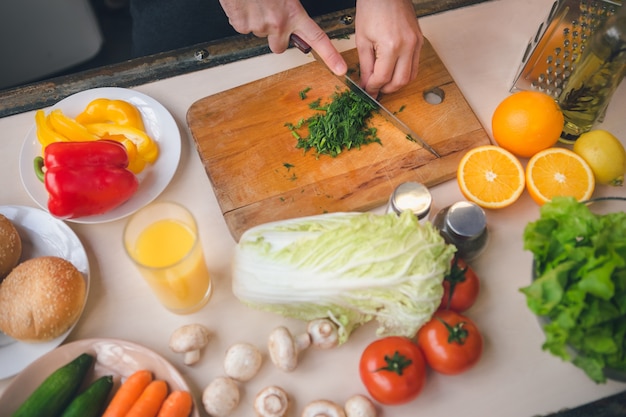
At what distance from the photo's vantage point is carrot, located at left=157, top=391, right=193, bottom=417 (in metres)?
1.15

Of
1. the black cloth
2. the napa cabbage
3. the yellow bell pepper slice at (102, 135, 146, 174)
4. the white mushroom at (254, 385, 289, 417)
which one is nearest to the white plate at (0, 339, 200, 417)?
the white mushroom at (254, 385, 289, 417)

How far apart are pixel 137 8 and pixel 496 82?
4.38ft

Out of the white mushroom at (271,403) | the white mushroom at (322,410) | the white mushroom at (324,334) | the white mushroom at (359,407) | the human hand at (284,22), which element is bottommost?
the white mushroom at (359,407)

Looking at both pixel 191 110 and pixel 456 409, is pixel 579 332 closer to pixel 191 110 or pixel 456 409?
pixel 456 409

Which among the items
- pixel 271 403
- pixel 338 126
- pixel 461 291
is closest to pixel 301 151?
pixel 338 126

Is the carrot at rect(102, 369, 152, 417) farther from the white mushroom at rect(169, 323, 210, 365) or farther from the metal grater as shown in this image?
the metal grater

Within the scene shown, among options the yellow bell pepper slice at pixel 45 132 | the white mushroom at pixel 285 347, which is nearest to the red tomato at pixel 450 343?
the white mushroom at pixel 285 347

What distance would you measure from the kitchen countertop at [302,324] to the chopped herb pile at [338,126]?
0.84 ft

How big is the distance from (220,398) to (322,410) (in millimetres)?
232

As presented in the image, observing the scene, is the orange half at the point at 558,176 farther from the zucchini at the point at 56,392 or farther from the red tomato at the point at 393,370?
the zucchini at the point at 56,392

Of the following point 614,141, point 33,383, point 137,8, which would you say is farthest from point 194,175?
point 614,141

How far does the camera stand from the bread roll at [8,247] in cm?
129

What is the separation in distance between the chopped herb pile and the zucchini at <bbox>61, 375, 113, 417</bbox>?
0.81 metres

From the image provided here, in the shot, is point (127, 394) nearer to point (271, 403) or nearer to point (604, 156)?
point (271, 403)
